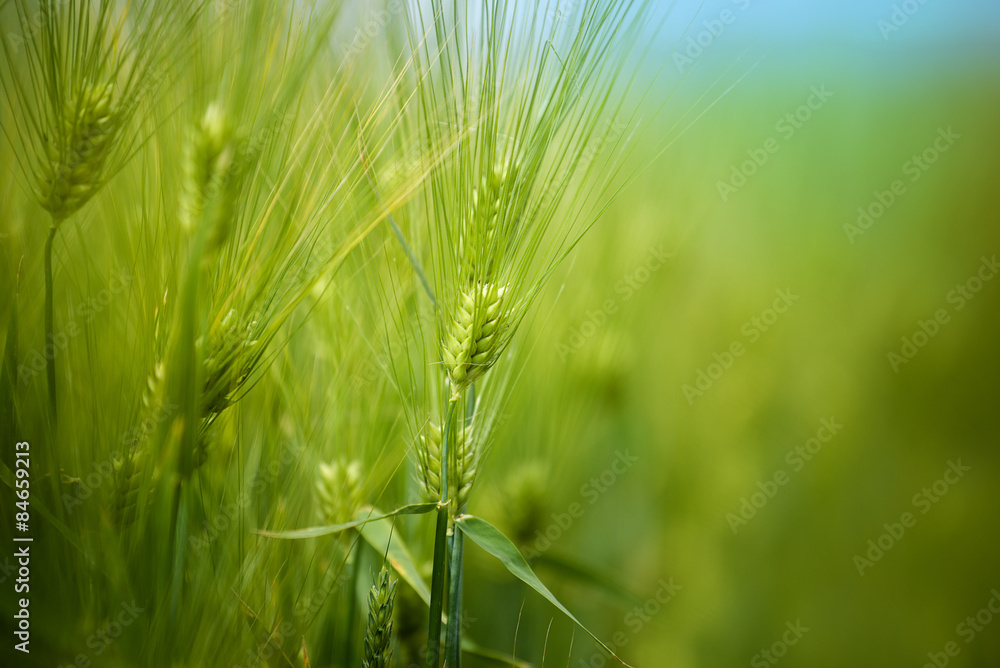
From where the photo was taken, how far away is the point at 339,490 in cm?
51

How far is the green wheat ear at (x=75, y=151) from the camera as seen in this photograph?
0.39 m

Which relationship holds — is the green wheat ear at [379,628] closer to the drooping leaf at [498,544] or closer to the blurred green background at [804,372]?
the drooping leaf at [498,544]

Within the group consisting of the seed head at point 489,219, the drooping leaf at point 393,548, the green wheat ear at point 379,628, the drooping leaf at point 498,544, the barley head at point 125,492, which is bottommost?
the green wheat ear at point 379,628

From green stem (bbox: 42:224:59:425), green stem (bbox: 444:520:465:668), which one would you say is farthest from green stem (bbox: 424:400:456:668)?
green stem (bbox: 42:224:59:425)

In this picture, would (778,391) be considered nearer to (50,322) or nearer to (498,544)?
(498,544)

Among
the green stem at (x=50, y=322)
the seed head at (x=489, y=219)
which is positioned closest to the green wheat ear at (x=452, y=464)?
the seed head at (x=489, y=219)

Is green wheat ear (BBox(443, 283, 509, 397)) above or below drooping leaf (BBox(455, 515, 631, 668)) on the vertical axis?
above

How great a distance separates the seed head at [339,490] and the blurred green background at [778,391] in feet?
0.38

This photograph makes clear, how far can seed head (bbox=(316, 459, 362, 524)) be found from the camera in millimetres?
507

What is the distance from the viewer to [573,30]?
1.35 ft

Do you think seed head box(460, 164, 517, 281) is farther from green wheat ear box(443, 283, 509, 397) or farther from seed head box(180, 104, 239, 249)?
seed head box(180, 104, 239, 249)

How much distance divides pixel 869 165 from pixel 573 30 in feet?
3.81

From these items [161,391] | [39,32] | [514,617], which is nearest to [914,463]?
[514,617]

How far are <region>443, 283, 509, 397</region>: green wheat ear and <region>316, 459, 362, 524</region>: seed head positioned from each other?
184 millimetres
